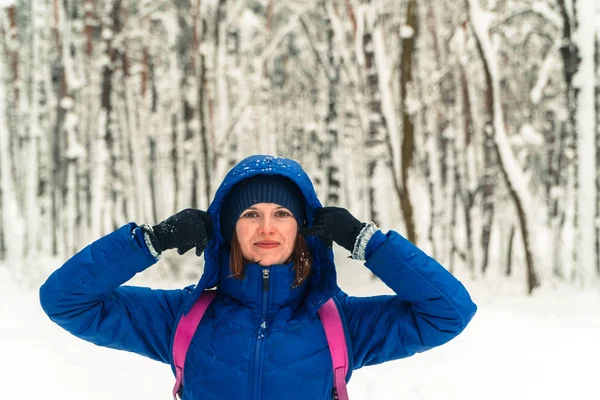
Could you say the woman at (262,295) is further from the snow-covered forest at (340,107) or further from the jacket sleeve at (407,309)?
the snow-covered forest at (340,107)

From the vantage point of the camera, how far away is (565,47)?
8711mm

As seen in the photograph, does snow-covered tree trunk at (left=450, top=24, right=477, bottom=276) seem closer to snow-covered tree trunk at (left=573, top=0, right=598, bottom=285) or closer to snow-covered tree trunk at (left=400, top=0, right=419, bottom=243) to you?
snow-covered tree trunk at (left=400, top=0, right=419, bottom=243)

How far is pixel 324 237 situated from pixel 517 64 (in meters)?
13.8

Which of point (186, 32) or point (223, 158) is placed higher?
point (186, 32)

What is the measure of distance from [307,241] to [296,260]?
5.0 inches

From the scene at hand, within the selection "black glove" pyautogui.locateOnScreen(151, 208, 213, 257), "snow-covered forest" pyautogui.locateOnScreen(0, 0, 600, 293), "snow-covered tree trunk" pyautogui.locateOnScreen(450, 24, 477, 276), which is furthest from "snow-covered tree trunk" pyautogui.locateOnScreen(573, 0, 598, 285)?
"black glove" pyautogui.locateOnScreen(151, 208, 213, 257)

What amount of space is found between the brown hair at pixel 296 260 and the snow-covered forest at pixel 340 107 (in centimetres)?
739

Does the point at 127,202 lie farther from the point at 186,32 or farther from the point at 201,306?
the point at 201,306

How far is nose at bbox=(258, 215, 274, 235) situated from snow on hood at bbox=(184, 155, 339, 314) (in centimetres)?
17

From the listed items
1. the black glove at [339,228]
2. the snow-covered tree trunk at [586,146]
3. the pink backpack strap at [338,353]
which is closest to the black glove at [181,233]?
the black glove at [339,228]

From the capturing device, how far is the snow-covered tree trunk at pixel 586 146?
8.51 m

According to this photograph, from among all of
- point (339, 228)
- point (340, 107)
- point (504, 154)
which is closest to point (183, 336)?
point (339, 228)

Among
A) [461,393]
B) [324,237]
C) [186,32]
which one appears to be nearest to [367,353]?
[324,237]

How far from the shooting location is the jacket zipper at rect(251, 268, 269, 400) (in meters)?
1.75
